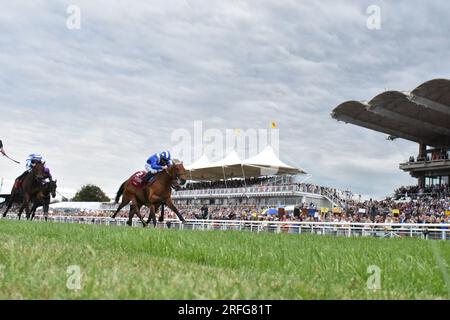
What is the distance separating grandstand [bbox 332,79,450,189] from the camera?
145 feet

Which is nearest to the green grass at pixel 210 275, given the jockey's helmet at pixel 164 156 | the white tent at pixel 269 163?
the jockey's helmet at pixel 164 156

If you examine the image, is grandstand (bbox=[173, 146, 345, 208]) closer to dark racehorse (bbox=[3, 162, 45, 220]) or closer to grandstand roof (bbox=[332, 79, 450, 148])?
grandstand roof (bbox=[332, 79, 450, 148])

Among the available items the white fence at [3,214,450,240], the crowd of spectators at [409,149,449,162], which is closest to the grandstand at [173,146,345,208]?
the crowd of spectators at [409,149,449,162]

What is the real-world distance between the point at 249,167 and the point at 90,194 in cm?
4817

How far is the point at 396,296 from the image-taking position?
2.89m

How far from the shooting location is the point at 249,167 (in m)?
61.4

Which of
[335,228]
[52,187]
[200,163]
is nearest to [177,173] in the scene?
[52,187]

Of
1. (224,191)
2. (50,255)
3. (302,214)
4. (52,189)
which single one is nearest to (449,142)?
(224,191)

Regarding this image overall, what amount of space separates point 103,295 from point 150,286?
10.5 inches

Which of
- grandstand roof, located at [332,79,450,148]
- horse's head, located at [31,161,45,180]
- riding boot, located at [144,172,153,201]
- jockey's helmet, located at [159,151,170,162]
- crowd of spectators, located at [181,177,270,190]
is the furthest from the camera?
crowd of spectators, located at [181,177,270,190]

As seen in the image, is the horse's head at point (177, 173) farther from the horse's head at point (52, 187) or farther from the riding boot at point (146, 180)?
the horse's head at point (52, 187)

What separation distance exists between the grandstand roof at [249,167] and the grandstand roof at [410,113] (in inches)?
322
